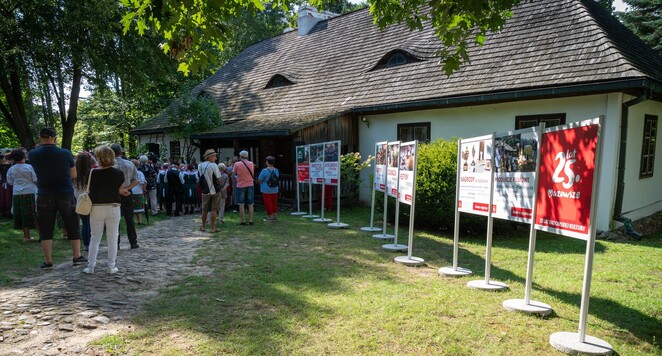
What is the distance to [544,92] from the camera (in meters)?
9.69

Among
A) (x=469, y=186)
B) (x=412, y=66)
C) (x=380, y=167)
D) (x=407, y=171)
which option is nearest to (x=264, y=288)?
(x=469, y=186)

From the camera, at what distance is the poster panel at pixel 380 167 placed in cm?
839

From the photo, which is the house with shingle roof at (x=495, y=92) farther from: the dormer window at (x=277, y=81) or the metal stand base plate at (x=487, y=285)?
the metal stand base plate at (x=487, y=285)

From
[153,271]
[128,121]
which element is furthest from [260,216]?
[128,121]

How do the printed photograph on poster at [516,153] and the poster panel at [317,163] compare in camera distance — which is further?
the poster panel at [317,163]

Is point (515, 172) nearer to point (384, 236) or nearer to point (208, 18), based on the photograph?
point (208, 18)

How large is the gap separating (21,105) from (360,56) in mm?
13144

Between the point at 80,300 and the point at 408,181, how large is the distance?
192 inches

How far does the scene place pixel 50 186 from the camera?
240 inches

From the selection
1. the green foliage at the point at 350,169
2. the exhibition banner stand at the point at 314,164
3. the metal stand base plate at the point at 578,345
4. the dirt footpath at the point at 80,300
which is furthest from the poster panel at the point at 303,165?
the metal stand base plate at the point at 578,345

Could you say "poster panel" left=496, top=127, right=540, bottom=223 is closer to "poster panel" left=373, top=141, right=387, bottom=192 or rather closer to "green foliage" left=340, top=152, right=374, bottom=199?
"poster panel" left=373, top=141, right=387, bottom=192

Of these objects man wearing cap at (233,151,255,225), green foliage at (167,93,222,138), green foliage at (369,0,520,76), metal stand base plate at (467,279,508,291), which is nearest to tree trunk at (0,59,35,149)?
green foliage at (167,93,222,138)

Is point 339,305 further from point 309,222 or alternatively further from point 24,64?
point 24,64

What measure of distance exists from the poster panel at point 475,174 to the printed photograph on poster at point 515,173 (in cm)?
16
